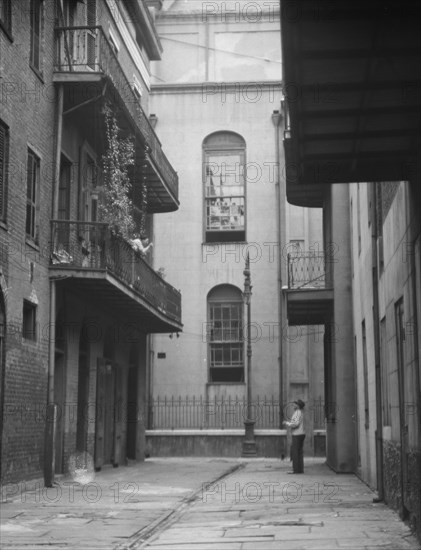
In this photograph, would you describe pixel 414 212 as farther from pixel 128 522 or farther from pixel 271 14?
pixel 271 14

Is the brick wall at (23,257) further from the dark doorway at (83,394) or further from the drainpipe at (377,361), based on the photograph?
the drainpipe at (377,361)

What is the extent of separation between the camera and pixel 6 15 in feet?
52.2

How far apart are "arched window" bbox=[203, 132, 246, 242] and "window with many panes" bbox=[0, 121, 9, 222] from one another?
1833cm

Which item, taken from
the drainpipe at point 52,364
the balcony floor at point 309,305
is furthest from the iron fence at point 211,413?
the drainpipe at point 52,364

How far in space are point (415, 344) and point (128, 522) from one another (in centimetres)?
437

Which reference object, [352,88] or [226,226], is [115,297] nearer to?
[352,88]

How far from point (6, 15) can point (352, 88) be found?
8.88 meters

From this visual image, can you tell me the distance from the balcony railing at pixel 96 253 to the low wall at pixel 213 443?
9.59 m

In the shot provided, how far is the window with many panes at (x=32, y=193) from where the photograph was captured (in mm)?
17172

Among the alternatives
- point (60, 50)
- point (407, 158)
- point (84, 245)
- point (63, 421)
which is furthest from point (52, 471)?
point (407, 158)

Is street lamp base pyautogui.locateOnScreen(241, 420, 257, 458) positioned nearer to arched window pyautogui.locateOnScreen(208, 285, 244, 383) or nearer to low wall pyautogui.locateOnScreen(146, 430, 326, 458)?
low wall pyautogui.locateOnScreen(146, 430, 326, 458)

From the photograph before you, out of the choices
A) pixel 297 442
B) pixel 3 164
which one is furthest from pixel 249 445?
pixel 3 164

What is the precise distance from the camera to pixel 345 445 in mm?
20766

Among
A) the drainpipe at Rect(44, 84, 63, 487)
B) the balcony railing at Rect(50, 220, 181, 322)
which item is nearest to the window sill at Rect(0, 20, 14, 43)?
the drainpipe at Rect(44, 84, 63, 487)
